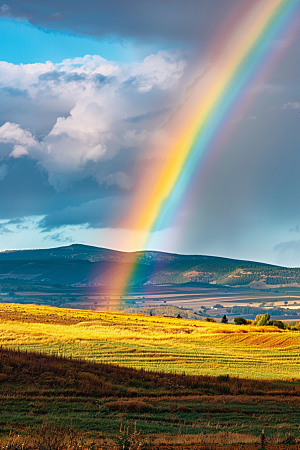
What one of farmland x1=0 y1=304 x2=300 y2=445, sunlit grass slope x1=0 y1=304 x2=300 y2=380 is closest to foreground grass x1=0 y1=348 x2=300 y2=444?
farmland x1=0 y1=304 x2=300 y2=445

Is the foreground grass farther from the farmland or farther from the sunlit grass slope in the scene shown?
the sunlit grass slope

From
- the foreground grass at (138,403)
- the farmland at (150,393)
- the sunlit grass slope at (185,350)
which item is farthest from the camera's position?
the sunlit grass slope at (185,350)

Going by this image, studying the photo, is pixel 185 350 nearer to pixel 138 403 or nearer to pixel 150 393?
pixel 150 393

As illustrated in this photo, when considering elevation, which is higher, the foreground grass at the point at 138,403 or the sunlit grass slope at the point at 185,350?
the foreground grass at the point at 138,403

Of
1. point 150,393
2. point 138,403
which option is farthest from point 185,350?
point 138,403

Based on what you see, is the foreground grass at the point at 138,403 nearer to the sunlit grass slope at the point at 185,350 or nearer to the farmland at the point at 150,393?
the farmland at the point at 150,393

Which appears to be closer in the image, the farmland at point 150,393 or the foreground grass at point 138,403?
the foreground grass at point 138,403

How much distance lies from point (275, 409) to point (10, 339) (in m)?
36.7

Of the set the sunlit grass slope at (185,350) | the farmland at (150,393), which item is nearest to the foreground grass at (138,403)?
the farmland at (150,393)

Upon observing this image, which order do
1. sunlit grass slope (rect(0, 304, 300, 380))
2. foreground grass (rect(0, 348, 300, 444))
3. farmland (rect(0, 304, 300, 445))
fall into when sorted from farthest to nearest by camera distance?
sunlit grass slope (rect(0, 304, 300, 380)) < farmland (rect(0, 304, 300, 445)) < foreground grass (rect(0, 348, 300, 444))

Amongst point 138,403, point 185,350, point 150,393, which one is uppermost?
point 138,403

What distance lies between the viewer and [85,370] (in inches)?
1212

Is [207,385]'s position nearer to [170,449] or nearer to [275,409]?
[275,409]

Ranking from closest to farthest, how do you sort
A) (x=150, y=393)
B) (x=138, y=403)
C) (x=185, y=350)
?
(x=138, y=403)
(x=150, y=393)
(x=185, y=350)
